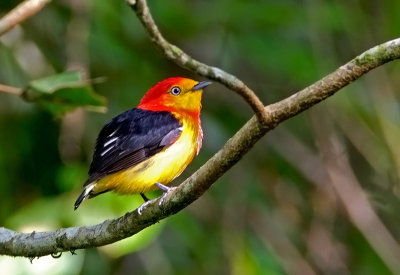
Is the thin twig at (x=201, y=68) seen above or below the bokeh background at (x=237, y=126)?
above

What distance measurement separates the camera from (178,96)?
5.12 meters

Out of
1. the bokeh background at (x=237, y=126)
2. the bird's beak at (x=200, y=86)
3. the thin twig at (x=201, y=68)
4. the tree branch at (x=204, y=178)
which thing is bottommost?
the bokeh background at (x=237, y=126)

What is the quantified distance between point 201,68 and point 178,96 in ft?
7.22

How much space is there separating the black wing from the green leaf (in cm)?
25

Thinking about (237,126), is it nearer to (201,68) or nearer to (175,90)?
(175,90)

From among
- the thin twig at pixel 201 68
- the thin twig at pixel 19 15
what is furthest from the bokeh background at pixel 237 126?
the thin twig at pixel 201 68

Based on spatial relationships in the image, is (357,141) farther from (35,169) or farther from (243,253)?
(35,169)

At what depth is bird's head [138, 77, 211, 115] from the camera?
509 cm

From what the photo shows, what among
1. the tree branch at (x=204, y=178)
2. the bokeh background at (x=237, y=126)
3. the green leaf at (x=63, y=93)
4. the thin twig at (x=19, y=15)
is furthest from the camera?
the bokeh background at (x=237, y=126)

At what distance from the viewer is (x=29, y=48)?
5949 mm

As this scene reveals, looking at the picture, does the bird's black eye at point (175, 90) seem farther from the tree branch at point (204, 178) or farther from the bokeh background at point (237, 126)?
the tree branch at point (204, 178)

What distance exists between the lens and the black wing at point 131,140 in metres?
4.52

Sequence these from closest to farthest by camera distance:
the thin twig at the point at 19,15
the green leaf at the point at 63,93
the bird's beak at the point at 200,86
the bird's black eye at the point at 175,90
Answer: the thin twig at the point at 19,15 < the green leaf at the point at 63,93 < the bird's beak at the point at 200,86 < the bird's black eye at the point at 175,90

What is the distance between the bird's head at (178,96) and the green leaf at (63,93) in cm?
66
